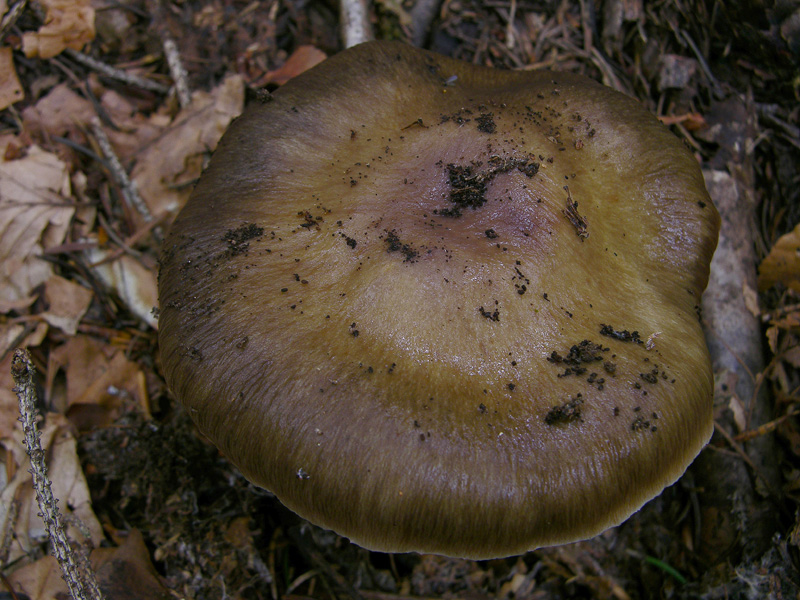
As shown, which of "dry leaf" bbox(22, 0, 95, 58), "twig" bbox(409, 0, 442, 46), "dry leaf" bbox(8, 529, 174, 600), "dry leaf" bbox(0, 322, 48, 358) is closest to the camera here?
"dry leaf" bbox(8, 529, 174, 600)

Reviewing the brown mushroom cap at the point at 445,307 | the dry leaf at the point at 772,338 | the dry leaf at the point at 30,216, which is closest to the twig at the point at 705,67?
the brown mushroom cap at the point at 445,307

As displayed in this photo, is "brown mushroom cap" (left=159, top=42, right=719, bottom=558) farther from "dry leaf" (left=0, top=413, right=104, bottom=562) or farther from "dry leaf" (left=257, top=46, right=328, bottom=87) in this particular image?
"dry leaf" (left=0, top=413, right=104, bottom=562)

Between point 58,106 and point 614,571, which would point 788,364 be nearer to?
point 614,571

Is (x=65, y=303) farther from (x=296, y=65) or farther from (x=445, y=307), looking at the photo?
(x=445, y=307)

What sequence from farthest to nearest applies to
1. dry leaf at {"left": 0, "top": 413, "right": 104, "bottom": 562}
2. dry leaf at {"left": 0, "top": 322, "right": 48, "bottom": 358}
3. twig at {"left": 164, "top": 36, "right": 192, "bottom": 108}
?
twig at {"left": 164, "top": 36, "right": 192, "bottom": 108}, dry leaf at {"left": 0, "top": 322, "right": 48, "bottom": 358}, dry leaf at {"left": 0, "top": 413, "right": 104, "bottom": 562}

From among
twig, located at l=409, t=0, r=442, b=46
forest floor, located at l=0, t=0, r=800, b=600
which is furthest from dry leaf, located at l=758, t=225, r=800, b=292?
twig, located at l=409, t=0, r=442, b=46

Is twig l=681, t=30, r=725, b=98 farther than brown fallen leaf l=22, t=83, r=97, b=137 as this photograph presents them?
Yes

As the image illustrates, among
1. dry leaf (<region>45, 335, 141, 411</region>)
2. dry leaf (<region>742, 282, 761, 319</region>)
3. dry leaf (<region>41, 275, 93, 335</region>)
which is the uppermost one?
dry leaf (<region>41, 275, 93, 335</region>)
